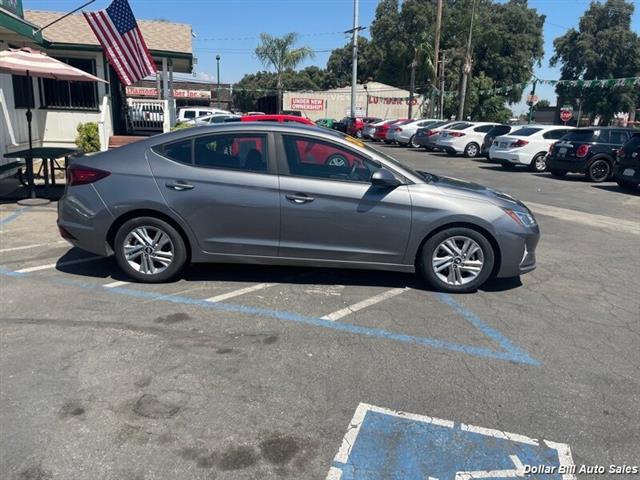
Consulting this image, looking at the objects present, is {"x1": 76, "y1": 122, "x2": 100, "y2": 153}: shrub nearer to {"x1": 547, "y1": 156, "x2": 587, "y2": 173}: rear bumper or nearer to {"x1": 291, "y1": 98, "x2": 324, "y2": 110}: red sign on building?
{"x1": 547, "y1": 156, "x2": 587, "y2": 173}: rear bumper

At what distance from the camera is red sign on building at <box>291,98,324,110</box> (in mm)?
46656

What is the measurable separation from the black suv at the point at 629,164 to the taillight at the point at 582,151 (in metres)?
1.63

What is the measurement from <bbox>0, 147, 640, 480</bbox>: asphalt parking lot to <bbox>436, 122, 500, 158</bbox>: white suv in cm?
1747

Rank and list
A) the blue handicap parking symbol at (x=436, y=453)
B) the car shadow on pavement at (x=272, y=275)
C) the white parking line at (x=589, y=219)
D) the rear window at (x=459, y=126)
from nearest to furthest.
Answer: the blue handicap parking symbol at (x=436, y=453)
the car shadow on pavement at (x=272, y=275)
the white parking line at (x=589, y=219)
the rear window at (x=459, y=126)

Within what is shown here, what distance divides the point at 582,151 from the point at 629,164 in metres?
2.19

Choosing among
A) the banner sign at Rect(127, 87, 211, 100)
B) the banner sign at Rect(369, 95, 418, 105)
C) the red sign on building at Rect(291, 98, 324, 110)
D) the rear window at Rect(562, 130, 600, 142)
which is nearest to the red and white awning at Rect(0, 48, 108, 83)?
the rear window at Rect(562, 130, 600, 142)

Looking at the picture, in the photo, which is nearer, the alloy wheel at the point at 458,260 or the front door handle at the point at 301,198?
the front door handle at the point at 301,198

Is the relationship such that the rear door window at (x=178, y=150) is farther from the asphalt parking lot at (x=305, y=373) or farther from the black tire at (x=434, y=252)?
the black tire at (x=434, y=252)

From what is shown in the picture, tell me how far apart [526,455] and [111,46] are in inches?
545

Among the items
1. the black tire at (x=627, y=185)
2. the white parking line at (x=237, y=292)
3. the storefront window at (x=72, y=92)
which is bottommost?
the white parking line at (x=237, y=292)

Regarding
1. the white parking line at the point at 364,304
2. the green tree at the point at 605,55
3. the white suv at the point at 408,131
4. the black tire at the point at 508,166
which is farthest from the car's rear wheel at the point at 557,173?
the green tree at the point at 605,55

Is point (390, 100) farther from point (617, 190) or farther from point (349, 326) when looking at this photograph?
point (349, 326)

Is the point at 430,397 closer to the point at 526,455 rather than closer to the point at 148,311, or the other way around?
the point at 526,455

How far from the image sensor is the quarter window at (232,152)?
5191 mm
